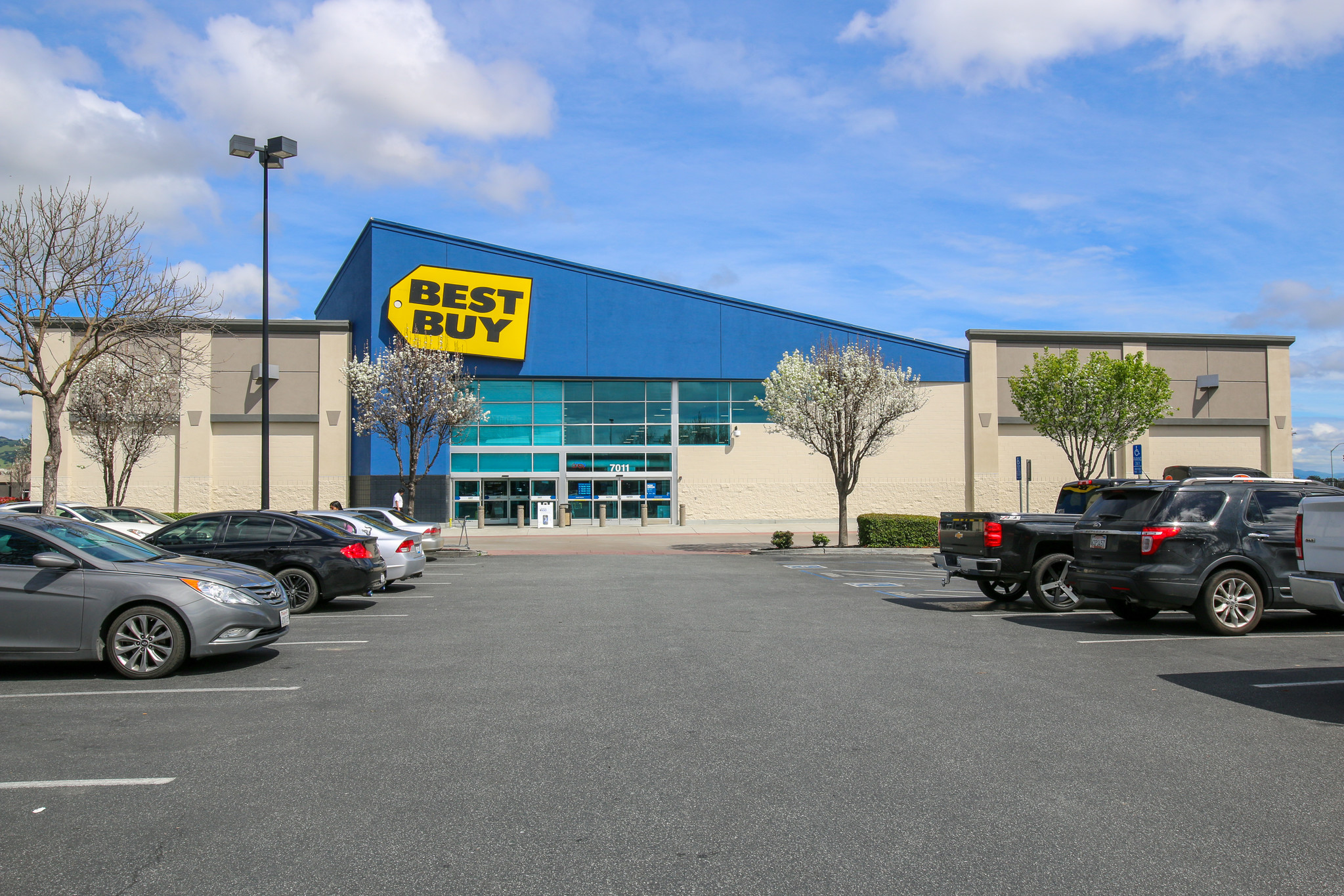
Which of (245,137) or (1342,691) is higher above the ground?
(245,137)

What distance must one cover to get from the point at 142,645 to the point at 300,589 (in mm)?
4928

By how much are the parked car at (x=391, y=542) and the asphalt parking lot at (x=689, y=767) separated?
529cm

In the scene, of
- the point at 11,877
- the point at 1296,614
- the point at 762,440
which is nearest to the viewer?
the point at 11,877

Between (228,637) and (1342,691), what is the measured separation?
947cm

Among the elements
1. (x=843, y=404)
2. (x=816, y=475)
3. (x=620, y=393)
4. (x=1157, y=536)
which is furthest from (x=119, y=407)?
(x=1157, y=536)

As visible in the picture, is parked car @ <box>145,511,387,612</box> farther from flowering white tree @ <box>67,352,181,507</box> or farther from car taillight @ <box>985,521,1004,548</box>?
flowering white tree @ <box>67,352,181,507</box>

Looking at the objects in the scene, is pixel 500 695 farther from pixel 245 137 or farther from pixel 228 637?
pixel 245 137

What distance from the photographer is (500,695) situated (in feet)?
24.7

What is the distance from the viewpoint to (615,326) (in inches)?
1531

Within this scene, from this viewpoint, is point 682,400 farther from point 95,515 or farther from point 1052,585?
point 1052,585

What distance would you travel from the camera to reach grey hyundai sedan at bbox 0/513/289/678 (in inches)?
318

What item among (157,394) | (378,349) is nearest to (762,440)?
(378,349)

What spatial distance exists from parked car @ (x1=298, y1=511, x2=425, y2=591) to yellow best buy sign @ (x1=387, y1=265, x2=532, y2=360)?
21146 millimetres

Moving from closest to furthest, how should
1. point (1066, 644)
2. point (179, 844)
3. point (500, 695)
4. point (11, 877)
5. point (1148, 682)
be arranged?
1. point (11, 877)
2. point (179, 844)
3. point (500, 695)
4. point (1148, 682)
5. point (1066, 644)
